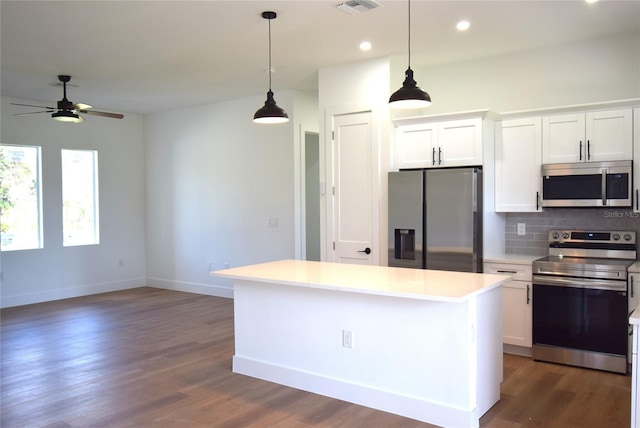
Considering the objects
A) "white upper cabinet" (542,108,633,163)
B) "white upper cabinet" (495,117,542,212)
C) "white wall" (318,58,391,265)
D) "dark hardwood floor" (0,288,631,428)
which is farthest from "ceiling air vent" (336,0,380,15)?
"dark hardwood floor" (0,288,631,428)

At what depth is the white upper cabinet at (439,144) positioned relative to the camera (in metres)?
4.79

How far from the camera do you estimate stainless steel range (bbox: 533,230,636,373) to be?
4078 mm

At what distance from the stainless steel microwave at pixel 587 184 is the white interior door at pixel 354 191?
1644 millimetres

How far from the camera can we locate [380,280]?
11.2 feet

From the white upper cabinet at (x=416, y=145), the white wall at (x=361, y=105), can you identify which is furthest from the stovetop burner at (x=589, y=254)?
the white wall at (x=361, y=105)

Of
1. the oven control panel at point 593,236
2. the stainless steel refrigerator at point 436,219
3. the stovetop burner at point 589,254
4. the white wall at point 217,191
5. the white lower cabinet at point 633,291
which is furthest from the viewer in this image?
the white wall at point 217,191

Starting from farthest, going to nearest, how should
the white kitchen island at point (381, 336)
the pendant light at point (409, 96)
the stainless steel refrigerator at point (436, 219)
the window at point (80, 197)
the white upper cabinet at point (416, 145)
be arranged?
the window at point (80, 197), the white upper cabinet at point (416, 145), the stainless steel refrigerator at point (436, 219), the pendant light at point (409, 96), the white kitchen island at point (381, 336)

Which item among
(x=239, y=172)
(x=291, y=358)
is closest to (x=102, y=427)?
(x=291, y=358)

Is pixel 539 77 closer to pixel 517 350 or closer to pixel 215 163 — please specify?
pixel 517 350

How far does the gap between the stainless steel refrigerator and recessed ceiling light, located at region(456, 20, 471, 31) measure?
1.21 metres

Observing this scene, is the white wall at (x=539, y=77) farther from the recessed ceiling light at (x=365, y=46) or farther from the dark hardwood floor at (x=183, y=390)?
the dark hardwood floor at (x=183, y=390)

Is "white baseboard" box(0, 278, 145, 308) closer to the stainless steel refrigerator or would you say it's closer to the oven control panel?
the stainless steel refrigerator

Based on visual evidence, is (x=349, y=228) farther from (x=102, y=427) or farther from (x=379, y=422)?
(x=102, y=427)

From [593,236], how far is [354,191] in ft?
7.52
